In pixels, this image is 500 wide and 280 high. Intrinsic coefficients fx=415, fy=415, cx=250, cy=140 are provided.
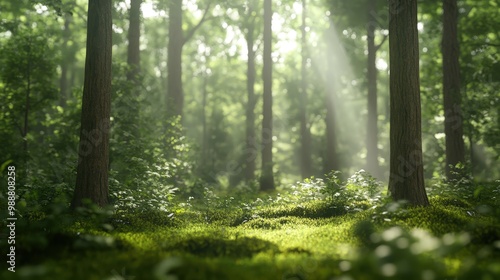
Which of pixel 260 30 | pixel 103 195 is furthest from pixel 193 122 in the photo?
pixel 103 195

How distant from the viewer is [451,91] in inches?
600

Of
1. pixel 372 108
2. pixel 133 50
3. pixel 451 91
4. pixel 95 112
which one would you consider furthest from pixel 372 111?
pixel 95 112

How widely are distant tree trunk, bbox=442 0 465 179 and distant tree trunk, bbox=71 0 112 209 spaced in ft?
39.1

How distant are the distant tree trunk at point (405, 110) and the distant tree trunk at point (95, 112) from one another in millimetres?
5903

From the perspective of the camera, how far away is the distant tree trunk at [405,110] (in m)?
8.12

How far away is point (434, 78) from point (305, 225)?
17.6m

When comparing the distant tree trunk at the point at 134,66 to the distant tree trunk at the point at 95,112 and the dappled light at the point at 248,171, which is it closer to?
the dappled light at the point at 248,171

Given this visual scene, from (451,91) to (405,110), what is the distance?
27.3ft

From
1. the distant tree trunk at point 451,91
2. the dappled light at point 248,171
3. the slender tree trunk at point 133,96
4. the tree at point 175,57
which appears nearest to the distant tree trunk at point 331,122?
the dappled light at point 248,171

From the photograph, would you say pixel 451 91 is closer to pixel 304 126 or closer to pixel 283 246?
pixel 283 246

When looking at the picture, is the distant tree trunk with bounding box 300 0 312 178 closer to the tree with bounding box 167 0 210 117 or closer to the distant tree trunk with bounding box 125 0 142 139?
the tree with bounding box 167 0 210 117

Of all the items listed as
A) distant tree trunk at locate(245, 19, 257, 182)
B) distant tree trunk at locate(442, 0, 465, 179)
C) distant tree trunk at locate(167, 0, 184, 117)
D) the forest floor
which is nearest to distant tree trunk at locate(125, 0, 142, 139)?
distant tree trunk at locate(167, 0, 184, 117)

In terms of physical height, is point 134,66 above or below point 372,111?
above

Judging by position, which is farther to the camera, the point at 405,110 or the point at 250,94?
the point at 250,94
